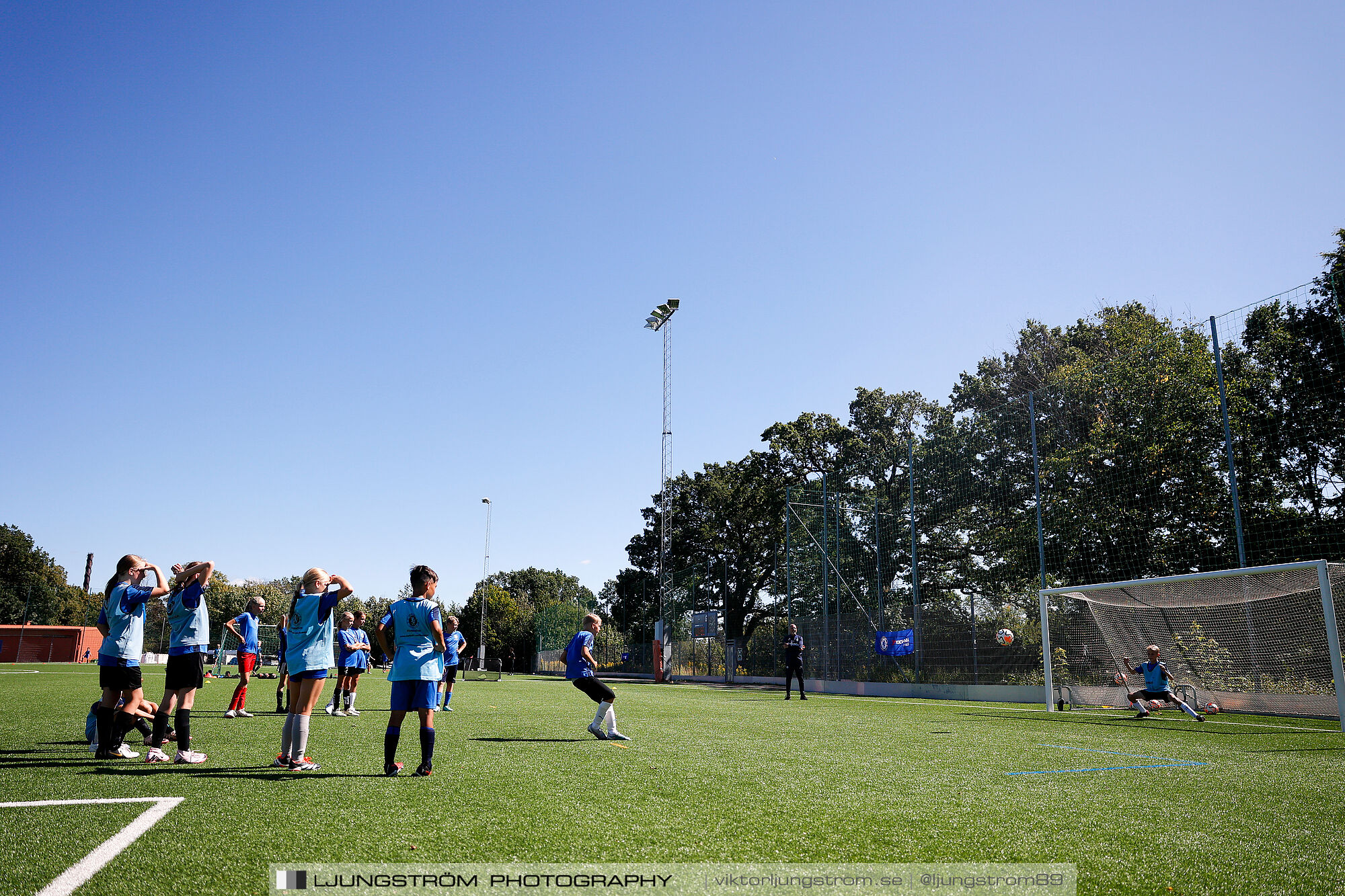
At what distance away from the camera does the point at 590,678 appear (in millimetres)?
10211

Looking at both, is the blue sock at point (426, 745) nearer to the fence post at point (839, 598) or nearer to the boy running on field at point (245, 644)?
the boy running on field at point (245, 644)

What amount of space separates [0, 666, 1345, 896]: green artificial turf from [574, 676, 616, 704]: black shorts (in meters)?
0.61

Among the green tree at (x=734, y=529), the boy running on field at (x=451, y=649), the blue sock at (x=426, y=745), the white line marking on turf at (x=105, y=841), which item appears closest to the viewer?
the white line marking on turf at (x=105, y=841)

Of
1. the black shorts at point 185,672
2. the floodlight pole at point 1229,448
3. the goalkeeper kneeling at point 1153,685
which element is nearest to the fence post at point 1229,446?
the floodlight pole at point 1229,448

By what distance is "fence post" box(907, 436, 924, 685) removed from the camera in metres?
23.8

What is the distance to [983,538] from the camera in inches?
949

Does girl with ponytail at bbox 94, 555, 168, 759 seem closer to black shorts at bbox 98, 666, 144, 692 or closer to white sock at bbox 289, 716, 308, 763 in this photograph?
black shorts at bbox 98, 666, 144, 692

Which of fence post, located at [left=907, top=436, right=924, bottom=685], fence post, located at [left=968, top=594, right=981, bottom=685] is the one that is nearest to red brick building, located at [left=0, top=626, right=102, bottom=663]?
fence post, located at [left=907, top=436, right=924, bottom=685]

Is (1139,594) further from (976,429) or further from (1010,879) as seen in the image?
(1010,879)

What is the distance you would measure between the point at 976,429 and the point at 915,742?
1564cm

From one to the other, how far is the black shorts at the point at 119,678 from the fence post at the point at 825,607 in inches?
918

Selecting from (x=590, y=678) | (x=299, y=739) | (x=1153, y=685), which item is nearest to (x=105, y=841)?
(x=299, y=739)

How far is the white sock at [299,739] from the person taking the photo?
670 cm

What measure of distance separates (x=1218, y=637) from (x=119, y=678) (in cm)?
1774
